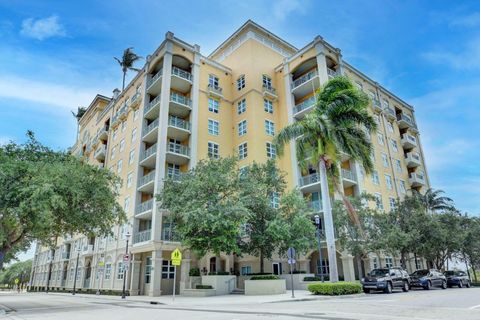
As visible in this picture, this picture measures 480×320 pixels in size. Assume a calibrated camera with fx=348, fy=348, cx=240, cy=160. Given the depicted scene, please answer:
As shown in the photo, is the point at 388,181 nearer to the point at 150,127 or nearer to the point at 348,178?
the point at 348,178

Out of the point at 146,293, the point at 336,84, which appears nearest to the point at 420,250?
the point at 336,84

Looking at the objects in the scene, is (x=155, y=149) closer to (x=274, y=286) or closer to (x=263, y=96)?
(x=263, y=96)

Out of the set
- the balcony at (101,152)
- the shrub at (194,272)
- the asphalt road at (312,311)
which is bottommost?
the asphalt road at (312,311)

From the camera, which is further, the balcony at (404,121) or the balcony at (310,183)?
the balcony at (404,121)

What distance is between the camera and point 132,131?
3953 cm

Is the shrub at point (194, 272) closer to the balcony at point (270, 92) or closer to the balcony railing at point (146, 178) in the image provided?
the balcony railing at point (146, 178)

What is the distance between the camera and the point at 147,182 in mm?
33500

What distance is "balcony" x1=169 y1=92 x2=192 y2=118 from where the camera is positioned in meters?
35.4

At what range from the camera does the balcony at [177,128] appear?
3434 centimetres

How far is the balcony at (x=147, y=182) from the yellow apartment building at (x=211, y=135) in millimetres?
99

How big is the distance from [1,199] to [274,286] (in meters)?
18.1

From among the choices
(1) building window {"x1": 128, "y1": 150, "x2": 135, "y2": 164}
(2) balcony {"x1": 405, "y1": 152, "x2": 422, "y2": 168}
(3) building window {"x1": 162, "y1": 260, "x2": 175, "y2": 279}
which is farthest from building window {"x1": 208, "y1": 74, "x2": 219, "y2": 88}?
(2) balcony {"x1": 405, "y1": 152, "x2": 422, "y2": 168}

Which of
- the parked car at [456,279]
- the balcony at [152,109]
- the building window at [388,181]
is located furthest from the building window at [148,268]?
the building window at [388,181]

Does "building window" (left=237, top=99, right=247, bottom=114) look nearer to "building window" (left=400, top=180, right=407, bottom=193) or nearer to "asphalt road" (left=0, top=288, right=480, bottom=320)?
"building window" (left=400, top=180, right=407, bottom=193)
